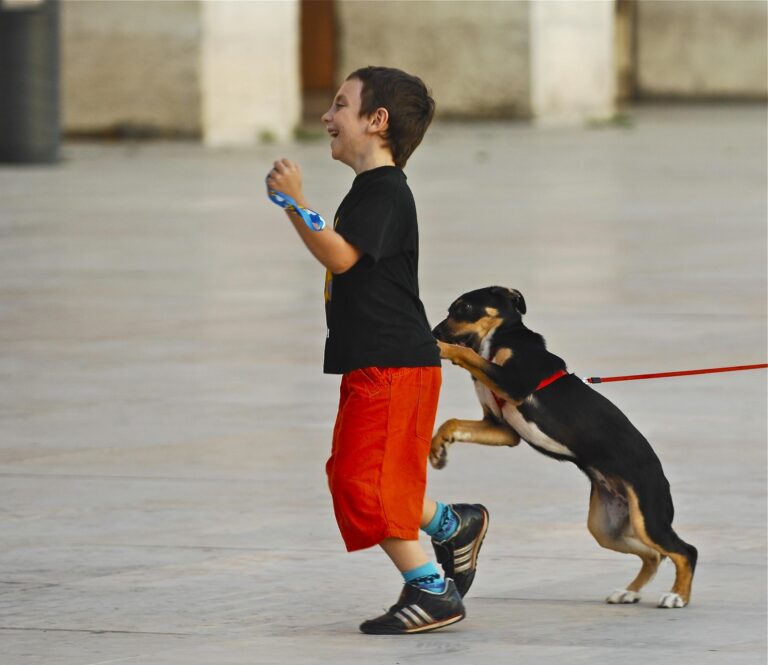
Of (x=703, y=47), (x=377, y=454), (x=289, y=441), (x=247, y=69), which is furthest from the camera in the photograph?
(x=703, y=47)

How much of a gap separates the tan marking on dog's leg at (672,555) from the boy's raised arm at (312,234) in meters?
0.98

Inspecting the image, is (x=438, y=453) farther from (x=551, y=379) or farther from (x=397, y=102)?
(x=397, y=102)

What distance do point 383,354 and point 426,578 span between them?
1.94 feet

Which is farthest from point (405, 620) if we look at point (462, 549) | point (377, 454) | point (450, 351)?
point (450, 351)

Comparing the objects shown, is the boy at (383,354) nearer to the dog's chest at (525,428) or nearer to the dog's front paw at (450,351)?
the dog's front paw at (450,351)

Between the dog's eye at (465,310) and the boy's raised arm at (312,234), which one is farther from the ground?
the boy's raised arm at (312,234)

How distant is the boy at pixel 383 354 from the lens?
5398 mm

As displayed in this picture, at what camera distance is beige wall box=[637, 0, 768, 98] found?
141 feet

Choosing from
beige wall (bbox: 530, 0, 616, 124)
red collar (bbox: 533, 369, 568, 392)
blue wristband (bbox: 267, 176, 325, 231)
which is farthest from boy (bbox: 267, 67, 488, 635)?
beige wall (bbox: 530, 0, 616, 124)

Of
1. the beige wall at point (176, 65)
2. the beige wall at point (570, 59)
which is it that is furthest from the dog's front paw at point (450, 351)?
the beige wall at point (570, 59)

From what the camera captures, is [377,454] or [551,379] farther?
[551,379]

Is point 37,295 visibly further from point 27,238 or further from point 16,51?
point 16,51

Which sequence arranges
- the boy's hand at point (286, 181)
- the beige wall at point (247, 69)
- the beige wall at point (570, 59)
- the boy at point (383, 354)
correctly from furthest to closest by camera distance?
the beige wall at point (570, 59), the beige wall at point (247, 69), the boy at point (383, 354), the boy's hand at point (286, 181)

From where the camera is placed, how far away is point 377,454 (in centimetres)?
541
